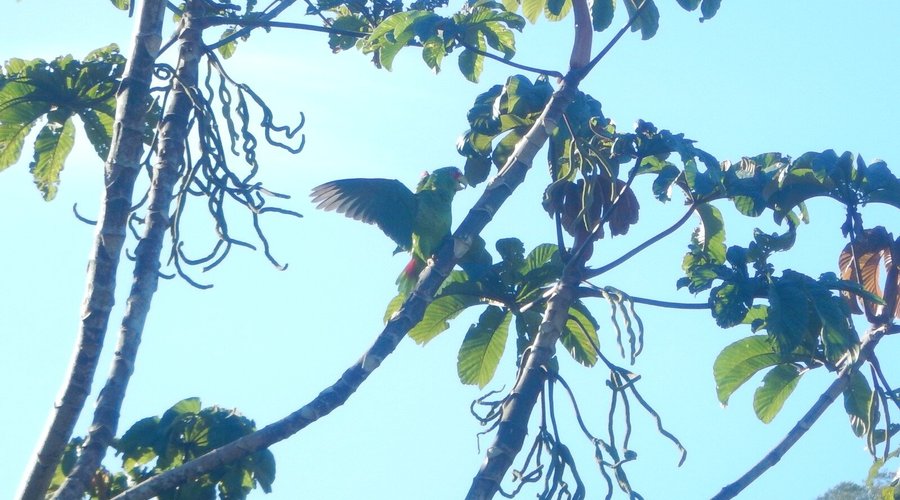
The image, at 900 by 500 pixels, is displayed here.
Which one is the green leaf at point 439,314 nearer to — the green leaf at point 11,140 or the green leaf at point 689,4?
the green leaf at point 689,4

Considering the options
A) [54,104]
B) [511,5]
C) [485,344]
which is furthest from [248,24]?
[511,5]

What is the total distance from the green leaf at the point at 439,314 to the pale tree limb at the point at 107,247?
1962mm

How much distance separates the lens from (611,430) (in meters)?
4.21

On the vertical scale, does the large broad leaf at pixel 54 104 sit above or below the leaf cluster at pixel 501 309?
above

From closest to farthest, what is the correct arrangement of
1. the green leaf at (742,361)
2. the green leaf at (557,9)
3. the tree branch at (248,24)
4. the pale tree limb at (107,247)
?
the pale tree limb at (107,247) < the tree branch at (248,24) < the green leaf at (557,9) < the green leaf at (742,361)

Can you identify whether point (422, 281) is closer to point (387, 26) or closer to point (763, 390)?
point (387, 26)

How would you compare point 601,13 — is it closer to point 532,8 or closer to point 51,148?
point 532,8

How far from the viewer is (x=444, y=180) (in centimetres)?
525

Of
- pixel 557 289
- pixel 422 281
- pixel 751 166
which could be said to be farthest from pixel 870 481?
pixel 422 281

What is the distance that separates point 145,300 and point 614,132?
7.43 feet

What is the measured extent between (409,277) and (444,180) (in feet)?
1.62

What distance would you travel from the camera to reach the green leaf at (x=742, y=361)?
17.6 feet

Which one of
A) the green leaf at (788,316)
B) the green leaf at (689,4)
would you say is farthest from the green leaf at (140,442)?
the green leaf at (689,4)

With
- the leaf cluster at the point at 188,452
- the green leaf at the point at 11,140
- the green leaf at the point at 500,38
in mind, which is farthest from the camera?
the green leaf at the point at 500,38
